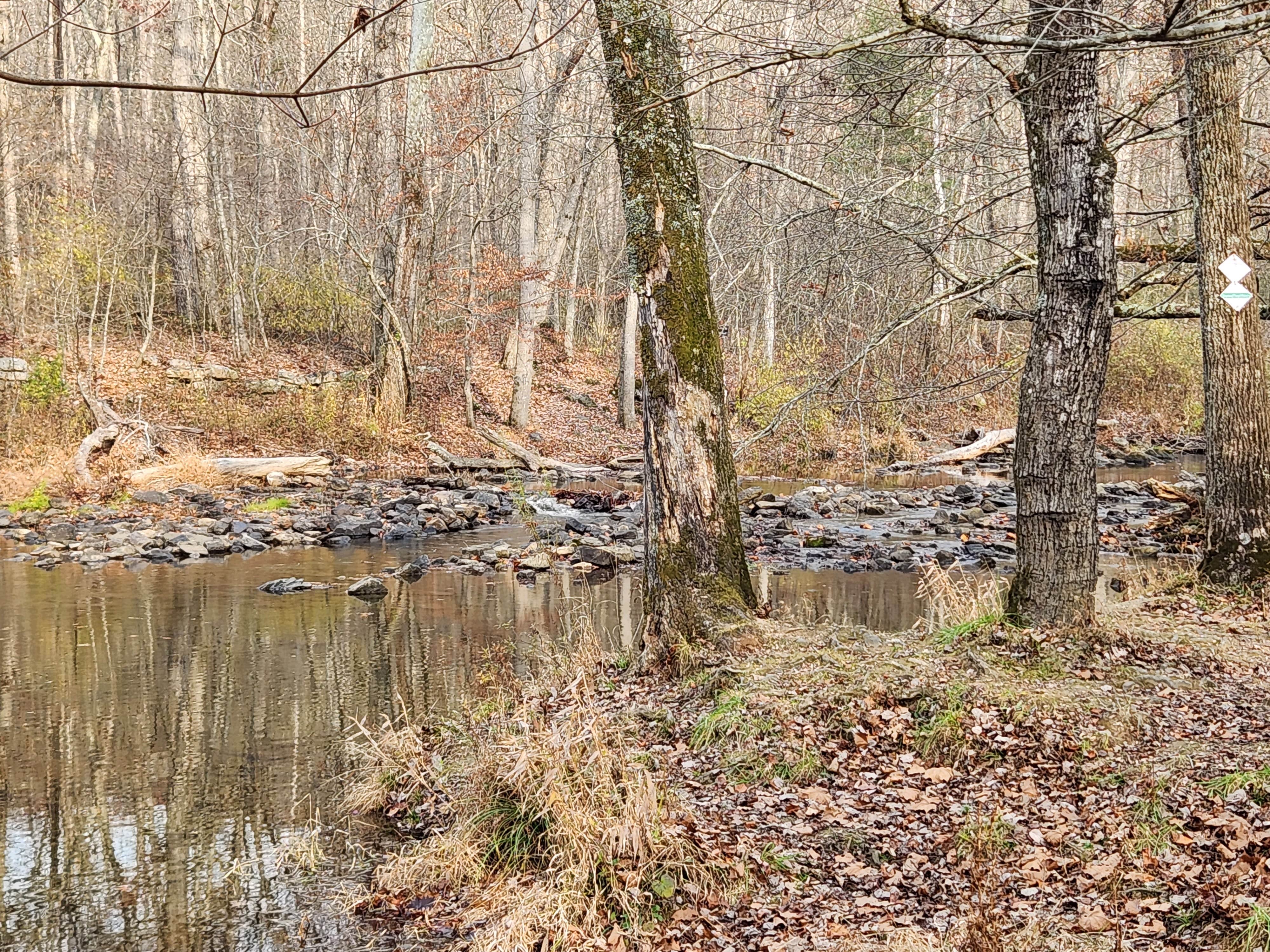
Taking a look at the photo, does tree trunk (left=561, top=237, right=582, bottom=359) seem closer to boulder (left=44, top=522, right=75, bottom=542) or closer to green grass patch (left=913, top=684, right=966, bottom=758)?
boulder (left=44, top=522, right=75, bottom=542)

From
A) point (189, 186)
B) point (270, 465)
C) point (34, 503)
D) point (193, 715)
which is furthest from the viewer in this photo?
point (189, 186)

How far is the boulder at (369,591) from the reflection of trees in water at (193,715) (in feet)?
0.49

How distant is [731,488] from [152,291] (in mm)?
18832

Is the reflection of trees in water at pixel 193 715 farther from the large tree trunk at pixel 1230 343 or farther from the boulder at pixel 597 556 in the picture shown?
the large tree trunk at pixel 1230 343

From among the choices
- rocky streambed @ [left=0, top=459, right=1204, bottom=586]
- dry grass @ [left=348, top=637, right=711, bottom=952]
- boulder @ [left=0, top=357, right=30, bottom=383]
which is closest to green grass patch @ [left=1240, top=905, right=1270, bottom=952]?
dry grass @ [left=348, top=637, right=711, bottom=952]

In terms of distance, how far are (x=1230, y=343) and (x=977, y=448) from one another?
Result: 1631cm

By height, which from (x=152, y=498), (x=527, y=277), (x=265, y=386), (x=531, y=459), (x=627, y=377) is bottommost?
(x=152, y=498)

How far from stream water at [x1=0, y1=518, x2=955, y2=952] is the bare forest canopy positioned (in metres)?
3.08

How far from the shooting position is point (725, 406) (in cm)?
695

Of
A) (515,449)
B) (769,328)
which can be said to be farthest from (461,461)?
(769,328)

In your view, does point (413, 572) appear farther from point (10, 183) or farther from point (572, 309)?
point (572, 309)

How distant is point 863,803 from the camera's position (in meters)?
4.93

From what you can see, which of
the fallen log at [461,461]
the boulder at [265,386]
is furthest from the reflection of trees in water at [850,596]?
the boulder at [265,386]

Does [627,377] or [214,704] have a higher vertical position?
[627,377]
